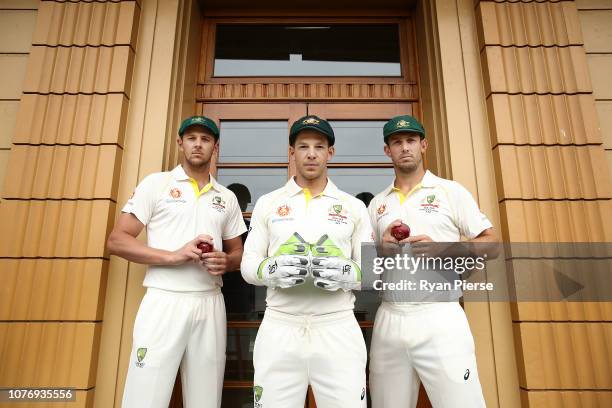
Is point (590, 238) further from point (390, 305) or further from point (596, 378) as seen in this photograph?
point (390, 305)

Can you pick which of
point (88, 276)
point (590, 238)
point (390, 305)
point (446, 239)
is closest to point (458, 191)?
point (446, 239)

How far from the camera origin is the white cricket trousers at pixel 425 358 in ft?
6.56

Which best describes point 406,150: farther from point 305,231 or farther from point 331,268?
point 331,268

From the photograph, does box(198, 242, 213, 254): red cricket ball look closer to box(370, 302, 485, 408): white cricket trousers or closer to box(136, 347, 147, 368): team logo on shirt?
box(136, 347, 147, 368): team logo on shirt

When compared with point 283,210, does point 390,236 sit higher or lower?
lower

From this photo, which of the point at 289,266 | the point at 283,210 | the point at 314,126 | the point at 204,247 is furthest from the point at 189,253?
the point at 314,126

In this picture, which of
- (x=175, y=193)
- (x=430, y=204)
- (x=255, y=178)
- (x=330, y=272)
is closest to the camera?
(x=330, y=272)

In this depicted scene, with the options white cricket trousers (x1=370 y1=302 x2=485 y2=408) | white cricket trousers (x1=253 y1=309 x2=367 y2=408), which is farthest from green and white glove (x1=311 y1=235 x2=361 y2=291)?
white cricket trousers (x1=370 y1=302 x2=485 y2=408)

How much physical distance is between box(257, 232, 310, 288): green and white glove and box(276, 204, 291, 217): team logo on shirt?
25 centimetres

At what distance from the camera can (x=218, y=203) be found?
2.56 metres

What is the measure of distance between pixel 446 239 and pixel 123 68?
2.71 metres

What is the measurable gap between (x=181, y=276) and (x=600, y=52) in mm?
3740

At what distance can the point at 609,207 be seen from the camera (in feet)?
8.77

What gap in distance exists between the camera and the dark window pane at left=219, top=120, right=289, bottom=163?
11.2 feet
